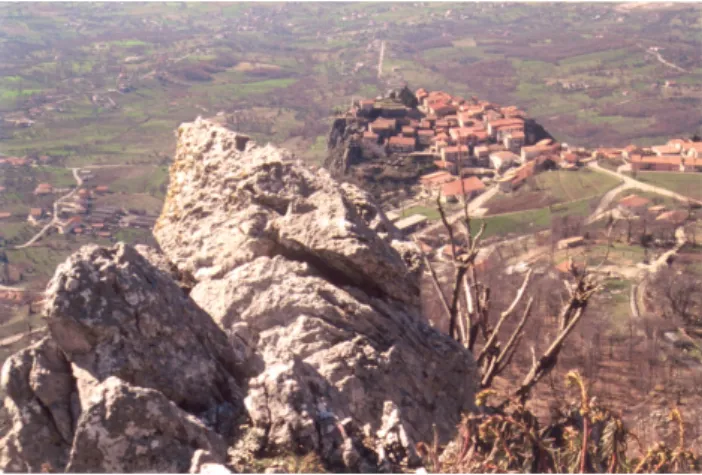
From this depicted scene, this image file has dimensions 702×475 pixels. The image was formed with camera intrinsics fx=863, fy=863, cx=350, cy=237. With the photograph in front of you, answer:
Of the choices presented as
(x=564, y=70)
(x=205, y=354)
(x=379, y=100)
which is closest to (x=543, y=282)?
(x=205, y=354)

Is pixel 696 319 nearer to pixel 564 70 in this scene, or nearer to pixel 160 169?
pixel 160 169

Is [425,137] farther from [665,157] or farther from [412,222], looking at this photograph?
[412,222]

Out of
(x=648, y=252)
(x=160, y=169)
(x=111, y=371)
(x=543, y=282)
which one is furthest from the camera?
(x=160, y=169)

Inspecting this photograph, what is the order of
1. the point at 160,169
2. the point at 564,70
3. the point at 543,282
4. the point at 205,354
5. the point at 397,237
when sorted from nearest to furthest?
the point at 205,354 < the point at 397,237 < the point at 543,282 < the point at 160,169 < the point at 564,70

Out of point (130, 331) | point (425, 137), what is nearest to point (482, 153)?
point (425, 137)

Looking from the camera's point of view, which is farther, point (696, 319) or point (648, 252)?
point (648, 252)

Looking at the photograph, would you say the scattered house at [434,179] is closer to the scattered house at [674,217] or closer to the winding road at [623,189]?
the winding road at [623,189]

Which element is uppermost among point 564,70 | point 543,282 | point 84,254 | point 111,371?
point 84,254

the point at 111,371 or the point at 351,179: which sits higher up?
the point at 111,371
